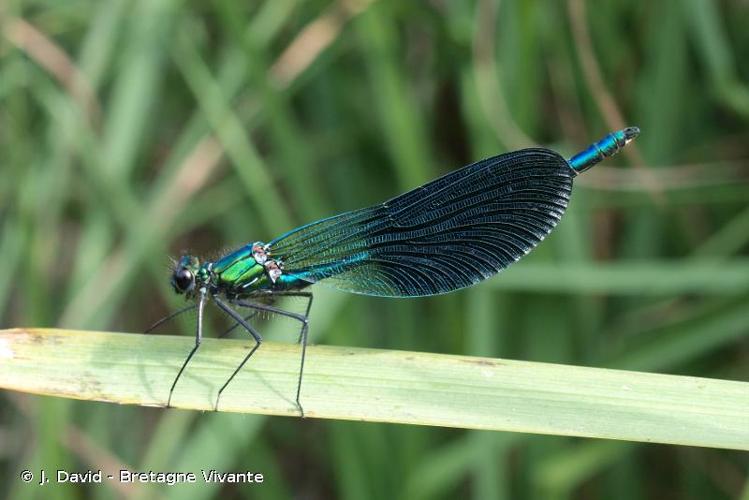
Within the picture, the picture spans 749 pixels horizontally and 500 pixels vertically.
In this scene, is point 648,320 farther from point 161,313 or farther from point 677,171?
point 161,313

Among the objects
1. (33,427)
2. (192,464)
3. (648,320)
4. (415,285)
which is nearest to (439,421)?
(415,285)

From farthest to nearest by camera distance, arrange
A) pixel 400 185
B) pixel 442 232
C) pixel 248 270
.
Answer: pixel 400 185 → pixel 248 270 → pixel 442 232

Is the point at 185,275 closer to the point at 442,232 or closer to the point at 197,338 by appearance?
the point at 197,338

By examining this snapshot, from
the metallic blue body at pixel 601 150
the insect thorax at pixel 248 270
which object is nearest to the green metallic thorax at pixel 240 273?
the insect thorax at pixel 248 270

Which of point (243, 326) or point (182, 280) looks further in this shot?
point (182, 280)

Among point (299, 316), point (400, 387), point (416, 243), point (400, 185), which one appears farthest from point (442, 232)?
point (400, 185)

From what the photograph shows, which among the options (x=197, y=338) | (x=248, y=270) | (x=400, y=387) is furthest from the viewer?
(x=248, y=270)
